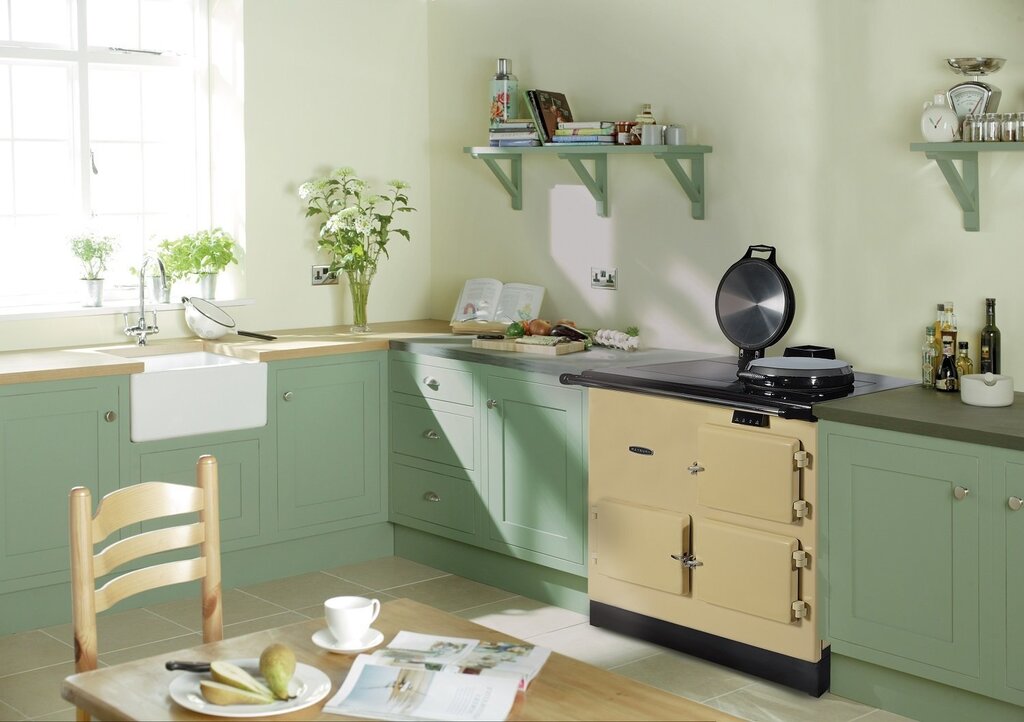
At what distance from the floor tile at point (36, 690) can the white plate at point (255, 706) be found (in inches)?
71.4

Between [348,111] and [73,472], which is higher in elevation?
[348,111]

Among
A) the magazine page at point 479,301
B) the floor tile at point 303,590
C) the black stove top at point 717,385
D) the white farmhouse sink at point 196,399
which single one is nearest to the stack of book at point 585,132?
the magazine page at point 479,301

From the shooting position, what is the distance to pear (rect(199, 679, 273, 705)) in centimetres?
174

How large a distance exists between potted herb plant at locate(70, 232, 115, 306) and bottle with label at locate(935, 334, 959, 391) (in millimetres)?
3027

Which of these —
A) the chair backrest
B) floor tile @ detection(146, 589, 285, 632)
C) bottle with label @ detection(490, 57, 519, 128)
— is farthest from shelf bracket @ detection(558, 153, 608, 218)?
the chair backrest

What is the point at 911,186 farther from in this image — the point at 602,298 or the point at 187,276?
the point at 187,276

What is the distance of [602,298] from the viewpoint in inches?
188

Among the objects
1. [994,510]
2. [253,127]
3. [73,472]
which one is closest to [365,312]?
[253,127]

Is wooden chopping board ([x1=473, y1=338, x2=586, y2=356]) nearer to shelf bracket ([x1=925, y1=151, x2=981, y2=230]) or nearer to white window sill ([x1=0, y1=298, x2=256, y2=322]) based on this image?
white window sill ([x1=0, y1=298, x2=256, y2=322])

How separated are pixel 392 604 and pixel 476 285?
3044mm

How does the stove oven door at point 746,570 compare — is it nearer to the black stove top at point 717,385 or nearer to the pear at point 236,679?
the black stove top at point 717,385

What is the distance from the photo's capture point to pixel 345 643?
200 cm

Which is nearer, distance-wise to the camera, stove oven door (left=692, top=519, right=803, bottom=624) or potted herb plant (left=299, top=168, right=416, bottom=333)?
stove oven door (left=692, top=519, right=803, bottom=624)

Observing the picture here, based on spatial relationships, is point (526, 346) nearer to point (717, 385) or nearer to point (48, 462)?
point (717, 385)
